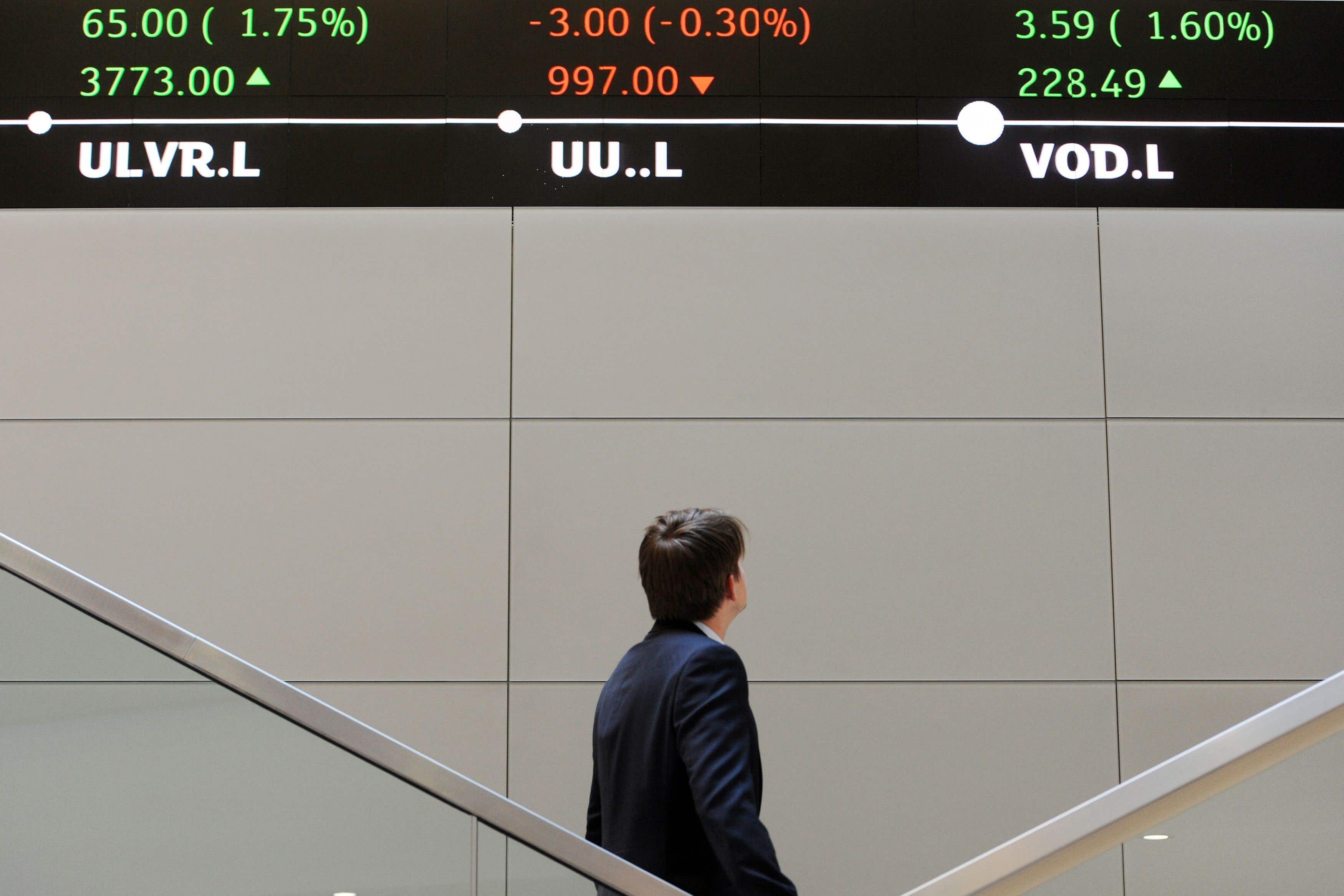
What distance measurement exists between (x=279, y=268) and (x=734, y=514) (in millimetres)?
1343

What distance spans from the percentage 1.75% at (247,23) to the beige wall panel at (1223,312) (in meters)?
2.06

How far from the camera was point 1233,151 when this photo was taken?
9.86 feet

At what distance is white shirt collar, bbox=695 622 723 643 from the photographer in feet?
5.32

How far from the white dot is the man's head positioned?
7.44ft

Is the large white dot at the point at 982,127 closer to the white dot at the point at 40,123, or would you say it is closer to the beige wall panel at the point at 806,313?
the beige wall panel at the point at 806,313

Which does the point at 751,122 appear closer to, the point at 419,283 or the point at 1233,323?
the point at 419,283

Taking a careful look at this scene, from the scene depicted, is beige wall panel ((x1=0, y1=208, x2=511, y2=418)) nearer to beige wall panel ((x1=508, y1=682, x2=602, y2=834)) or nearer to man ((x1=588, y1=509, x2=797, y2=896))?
beige wall panel ((x1=508, y1=682, x2=602, y2=834))

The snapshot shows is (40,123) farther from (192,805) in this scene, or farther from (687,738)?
(687,738)

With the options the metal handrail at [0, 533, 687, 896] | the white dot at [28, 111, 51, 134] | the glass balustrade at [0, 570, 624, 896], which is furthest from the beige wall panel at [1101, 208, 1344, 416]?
the white dot at [28, 111, 51, 134]

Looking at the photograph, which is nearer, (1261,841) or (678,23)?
(1261,841)

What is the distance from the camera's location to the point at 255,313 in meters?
2.96

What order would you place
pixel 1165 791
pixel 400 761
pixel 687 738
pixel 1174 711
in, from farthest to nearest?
pixel 1174 711, pixel 687 738, pixel 400 761, pixel 1165 791

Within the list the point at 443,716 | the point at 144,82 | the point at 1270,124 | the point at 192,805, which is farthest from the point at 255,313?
the point at 1270,124

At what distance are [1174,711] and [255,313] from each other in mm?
2532
